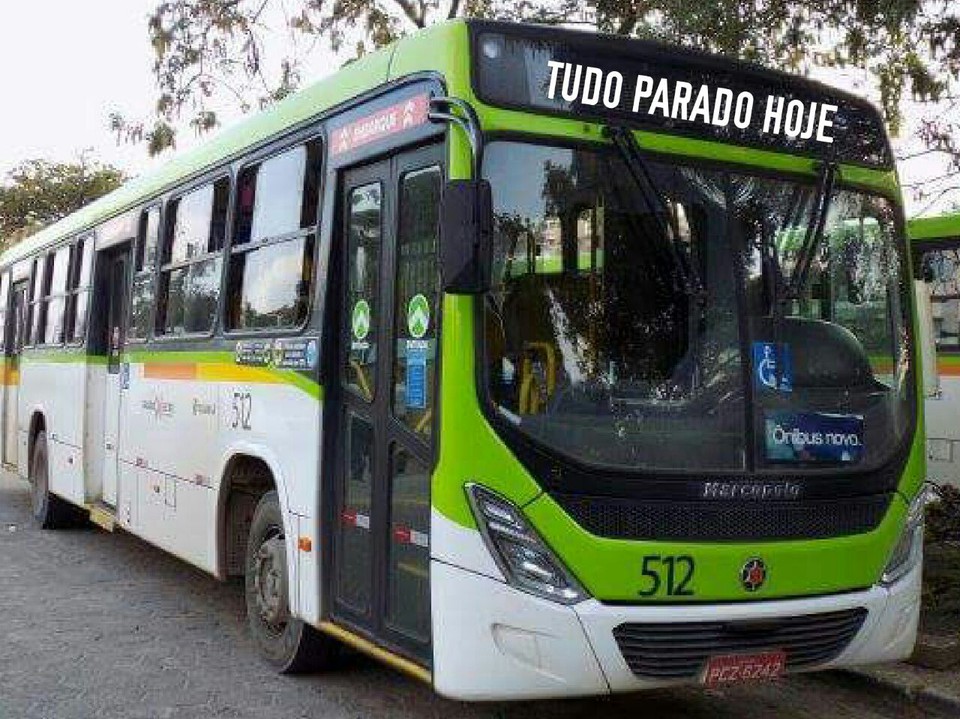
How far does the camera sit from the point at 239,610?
779 cm

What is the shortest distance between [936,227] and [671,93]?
6.98 meters

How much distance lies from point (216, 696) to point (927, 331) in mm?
3842

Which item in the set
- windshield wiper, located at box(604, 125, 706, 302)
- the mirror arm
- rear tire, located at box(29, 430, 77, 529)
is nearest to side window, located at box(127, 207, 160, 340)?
rear tire, located at box(29, 430, 77, 529)

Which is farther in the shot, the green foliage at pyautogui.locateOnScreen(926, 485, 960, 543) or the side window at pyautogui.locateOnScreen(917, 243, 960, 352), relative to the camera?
the side window at pyautogui.locateOnScreen(917, 243, 960, 352)

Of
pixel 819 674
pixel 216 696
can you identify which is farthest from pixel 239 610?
pixel 819 674

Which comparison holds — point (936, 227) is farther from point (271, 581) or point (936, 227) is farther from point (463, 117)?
point (463, 117)

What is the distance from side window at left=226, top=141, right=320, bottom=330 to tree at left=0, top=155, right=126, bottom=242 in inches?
1464

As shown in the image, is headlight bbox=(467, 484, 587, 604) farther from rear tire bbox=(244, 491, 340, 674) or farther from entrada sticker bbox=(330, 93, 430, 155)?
rear tire bbox=(244, 491, 340, 674)

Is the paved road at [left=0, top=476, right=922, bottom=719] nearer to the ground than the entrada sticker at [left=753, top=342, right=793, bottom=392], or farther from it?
nearer to the ground

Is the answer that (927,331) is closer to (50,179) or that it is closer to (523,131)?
(523,131)

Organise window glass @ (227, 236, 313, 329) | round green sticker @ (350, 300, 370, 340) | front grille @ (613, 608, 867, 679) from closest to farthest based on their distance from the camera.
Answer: front grille @ (613, 608, 867, 679), round green sticker @ (350, 300, 370, 340), window glass @ (227, 236, 313, 329)

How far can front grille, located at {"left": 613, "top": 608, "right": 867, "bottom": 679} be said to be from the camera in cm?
434

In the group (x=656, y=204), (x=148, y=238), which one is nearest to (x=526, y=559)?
(x=656, y=204)

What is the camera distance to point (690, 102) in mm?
4836
